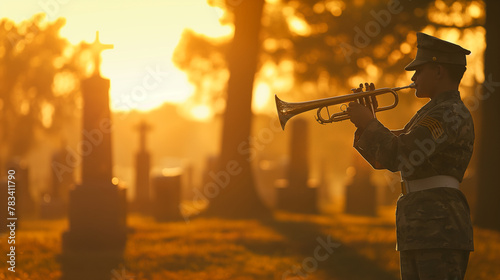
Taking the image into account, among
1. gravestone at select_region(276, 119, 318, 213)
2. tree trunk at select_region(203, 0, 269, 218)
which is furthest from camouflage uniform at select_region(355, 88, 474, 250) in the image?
gravestone at select_region(276, 119, 318, 213)

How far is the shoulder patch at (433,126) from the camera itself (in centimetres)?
363

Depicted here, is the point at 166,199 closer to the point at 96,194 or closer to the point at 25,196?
the point at 25,196

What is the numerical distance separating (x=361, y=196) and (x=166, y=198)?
6450 mm

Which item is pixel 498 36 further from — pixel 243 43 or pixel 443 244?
pixel 443 244

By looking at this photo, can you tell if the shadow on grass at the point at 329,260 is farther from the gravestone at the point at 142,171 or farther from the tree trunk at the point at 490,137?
the gravestone at the point at 142,171

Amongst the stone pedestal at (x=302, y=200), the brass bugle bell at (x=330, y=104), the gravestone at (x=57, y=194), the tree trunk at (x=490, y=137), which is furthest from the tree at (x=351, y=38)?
the brass bugle bell at (x=330, y=104)

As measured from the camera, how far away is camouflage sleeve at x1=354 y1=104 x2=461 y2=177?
3.63m

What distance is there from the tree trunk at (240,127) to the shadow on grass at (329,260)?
389 cm

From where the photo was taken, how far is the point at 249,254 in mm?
9281

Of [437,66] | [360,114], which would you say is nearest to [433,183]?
[360,114]

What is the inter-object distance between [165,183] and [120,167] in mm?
60249

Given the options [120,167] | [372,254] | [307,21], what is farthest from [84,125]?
[120,167]

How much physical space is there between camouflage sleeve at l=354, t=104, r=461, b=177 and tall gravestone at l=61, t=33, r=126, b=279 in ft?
19.4

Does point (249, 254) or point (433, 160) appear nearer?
point (433, 160)
